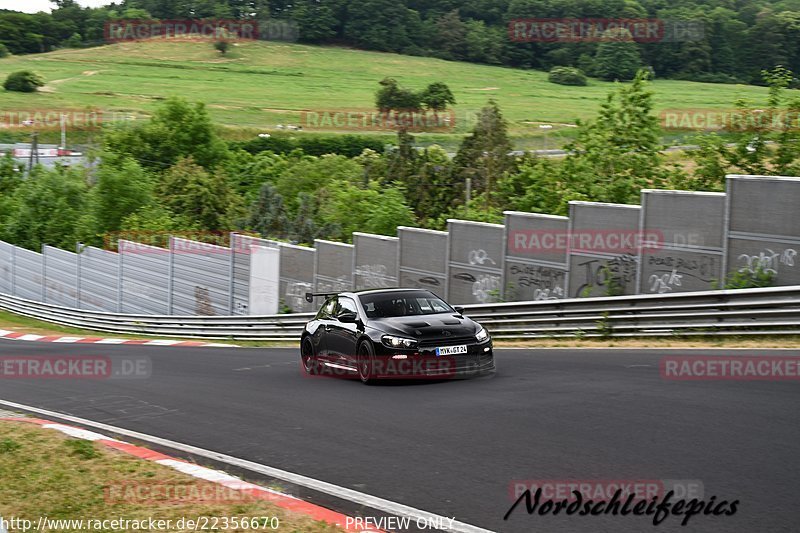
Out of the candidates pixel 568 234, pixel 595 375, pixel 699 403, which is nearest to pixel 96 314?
pixel 568 234

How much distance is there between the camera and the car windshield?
15.5 metres

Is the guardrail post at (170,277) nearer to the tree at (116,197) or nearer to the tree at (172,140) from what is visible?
the tree at (116,197)

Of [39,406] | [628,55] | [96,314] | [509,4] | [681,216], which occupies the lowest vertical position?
[96,314]

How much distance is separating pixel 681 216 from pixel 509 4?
147398mm

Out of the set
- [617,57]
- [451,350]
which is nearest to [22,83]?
[617,57]

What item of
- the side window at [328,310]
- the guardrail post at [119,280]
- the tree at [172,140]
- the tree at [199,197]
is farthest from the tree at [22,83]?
the side window at [328,310]

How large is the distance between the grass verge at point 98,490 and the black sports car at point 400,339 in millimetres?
5065

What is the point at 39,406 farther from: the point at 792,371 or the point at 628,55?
the point at 628,55

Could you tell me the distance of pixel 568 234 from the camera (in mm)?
20453

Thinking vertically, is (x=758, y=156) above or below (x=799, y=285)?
above

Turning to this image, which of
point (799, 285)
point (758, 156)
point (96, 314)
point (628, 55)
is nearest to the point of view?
point (799, 285)

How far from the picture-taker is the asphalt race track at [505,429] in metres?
7.47

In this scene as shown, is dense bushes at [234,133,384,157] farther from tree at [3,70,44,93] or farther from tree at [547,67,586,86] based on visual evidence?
tree at [3,70,44,93]
